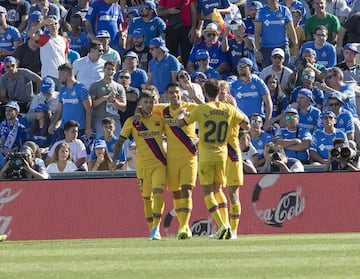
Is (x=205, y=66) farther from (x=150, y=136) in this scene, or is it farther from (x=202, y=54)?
(x=150, y=136)

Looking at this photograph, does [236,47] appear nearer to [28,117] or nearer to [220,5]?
[220,5]

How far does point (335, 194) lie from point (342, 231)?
570 mm

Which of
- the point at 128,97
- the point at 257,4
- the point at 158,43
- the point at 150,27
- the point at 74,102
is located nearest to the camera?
the point at 74,102

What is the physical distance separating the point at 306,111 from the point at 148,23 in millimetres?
4090

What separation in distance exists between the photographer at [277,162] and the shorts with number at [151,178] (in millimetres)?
2903

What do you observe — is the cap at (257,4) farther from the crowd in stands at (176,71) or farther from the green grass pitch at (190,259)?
the green grass pitch at (190,259)

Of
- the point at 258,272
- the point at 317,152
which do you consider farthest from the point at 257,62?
the point at 258,272

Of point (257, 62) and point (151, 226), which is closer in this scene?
point (151, 226)

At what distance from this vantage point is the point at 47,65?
22.5m

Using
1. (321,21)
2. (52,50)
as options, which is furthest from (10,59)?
(321,21)

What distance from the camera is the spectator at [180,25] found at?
23203 millimetres

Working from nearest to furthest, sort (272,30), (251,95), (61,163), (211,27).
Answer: (61,163) < (251,95) < (211,27) < (272,30)

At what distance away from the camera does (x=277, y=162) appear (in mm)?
18641

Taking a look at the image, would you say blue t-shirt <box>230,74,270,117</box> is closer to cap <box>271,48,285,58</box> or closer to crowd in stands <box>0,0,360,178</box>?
crowd in stands <box>0,0,360,178</box>
